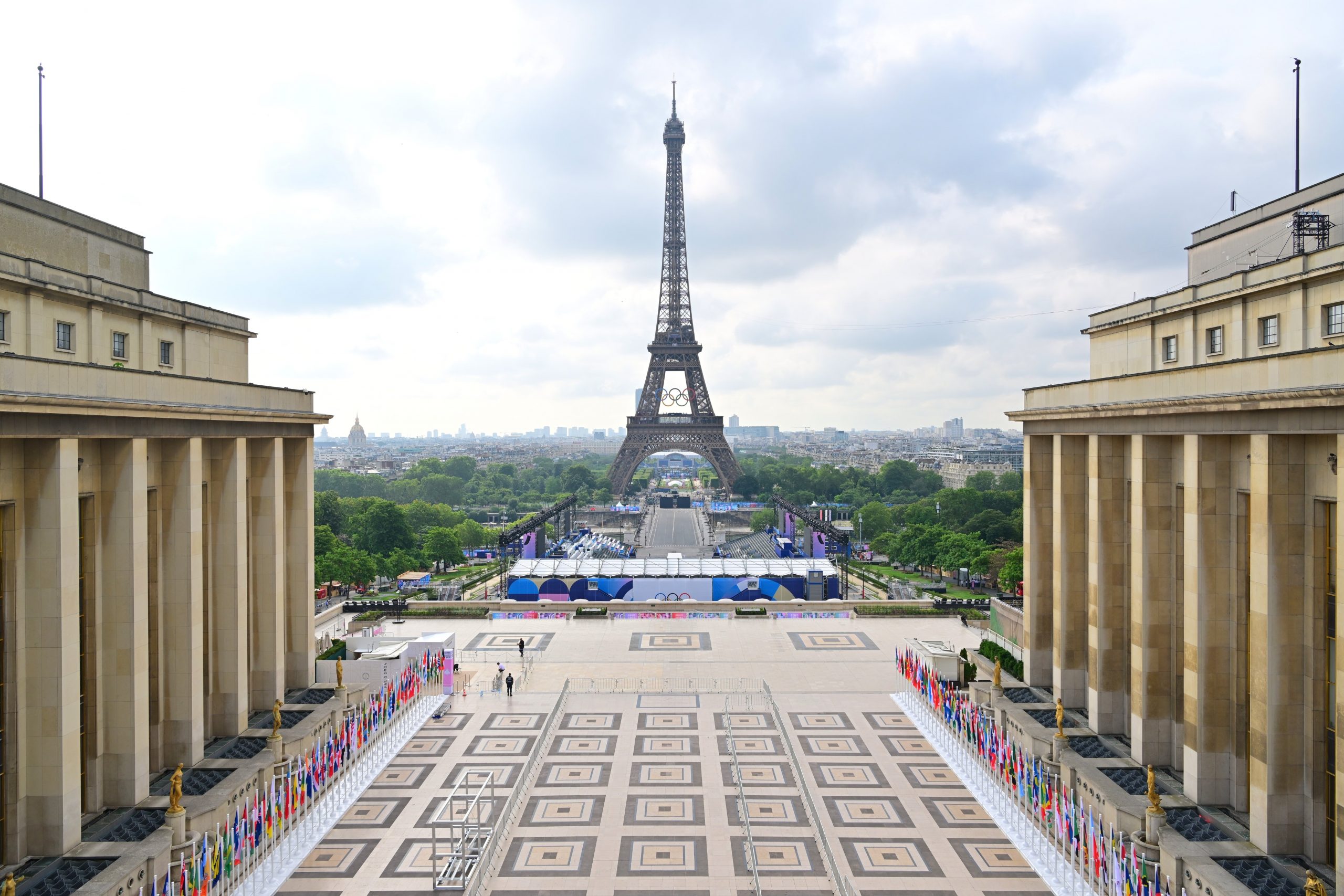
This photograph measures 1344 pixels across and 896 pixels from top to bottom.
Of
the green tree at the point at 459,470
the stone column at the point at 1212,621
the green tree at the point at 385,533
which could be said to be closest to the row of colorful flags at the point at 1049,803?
the stone column at the point at 1212,621

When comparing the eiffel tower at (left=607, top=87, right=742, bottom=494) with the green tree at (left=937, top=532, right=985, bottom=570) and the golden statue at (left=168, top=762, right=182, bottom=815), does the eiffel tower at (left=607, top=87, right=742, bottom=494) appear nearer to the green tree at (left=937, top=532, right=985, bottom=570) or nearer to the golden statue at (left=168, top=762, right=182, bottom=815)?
the green tree at (left=937, top=532, right=985, bottom=570)

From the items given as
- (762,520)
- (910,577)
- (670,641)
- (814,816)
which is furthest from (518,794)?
(762,520)

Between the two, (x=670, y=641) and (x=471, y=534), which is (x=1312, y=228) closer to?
(x=670, y=641)

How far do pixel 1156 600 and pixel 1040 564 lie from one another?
829 cm

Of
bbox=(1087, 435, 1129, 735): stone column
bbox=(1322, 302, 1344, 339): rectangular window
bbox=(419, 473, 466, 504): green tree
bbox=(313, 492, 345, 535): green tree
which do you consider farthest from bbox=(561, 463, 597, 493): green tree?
bbox=(1322, 302, 1344, 339): rectangular window

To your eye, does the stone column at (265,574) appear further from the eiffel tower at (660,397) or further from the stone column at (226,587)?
the eiffel tower at (660,397)

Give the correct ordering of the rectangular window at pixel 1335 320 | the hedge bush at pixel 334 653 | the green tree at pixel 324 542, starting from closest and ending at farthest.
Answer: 1. the rectangular window at pixel 1335 320
2. the hedge bush at pixel 334 653
3. the green tree at pixel 324 542

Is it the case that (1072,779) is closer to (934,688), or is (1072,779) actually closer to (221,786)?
(934,688)

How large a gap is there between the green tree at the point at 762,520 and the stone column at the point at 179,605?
277 feet

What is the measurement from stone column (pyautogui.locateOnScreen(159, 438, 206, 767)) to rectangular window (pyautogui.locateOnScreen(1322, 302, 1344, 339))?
5057 mm

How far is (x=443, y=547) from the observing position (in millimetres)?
73875

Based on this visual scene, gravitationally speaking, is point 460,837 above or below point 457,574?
above

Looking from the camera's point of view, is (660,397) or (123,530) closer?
(123,530)

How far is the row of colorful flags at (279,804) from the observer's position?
18.4 meters
